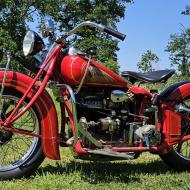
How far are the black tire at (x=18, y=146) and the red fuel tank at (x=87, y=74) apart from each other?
0.53 m

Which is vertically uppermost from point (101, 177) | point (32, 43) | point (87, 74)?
point (32, 43)

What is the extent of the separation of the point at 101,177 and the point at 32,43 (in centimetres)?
166

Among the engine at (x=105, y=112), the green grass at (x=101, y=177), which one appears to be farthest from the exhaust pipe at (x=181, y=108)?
the green grass at (x=101, y=177)

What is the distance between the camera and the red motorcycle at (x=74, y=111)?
542 cm

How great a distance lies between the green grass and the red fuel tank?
1029 mm

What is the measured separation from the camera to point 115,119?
5.75m

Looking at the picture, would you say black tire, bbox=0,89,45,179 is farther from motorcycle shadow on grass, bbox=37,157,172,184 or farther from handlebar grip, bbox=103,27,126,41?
handlebar grip, bbox=103,27,126,41

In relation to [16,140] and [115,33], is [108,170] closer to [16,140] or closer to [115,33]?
[16,140]

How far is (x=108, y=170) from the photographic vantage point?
6.21 meters

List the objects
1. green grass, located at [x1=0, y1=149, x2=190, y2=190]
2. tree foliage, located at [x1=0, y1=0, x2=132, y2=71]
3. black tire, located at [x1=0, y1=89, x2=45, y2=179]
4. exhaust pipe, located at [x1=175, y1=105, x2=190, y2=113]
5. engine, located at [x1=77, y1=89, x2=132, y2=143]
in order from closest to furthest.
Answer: green grass, located at [x1=0, y1=149, x2=190, y2=190] → black tire, located at [x1=0, y1=89, x2=45, y2=179] → engine, located at [x1=77, y1=89, x2=132, y2=143] → exhaust pipe, located at [x1=175, y1=105, x2=190, y2=113] → tree foliage, located at [x1=0, y1=0, x2=132, y2=71]

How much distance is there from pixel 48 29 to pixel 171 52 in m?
59.8

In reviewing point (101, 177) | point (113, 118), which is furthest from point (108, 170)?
point (113, 118)

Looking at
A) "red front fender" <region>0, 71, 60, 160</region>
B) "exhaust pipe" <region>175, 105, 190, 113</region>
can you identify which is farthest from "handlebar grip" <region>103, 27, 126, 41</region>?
"exhaust pipe" <region>175, 105, 190, 113</region>

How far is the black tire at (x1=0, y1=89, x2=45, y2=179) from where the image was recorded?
548 cm
